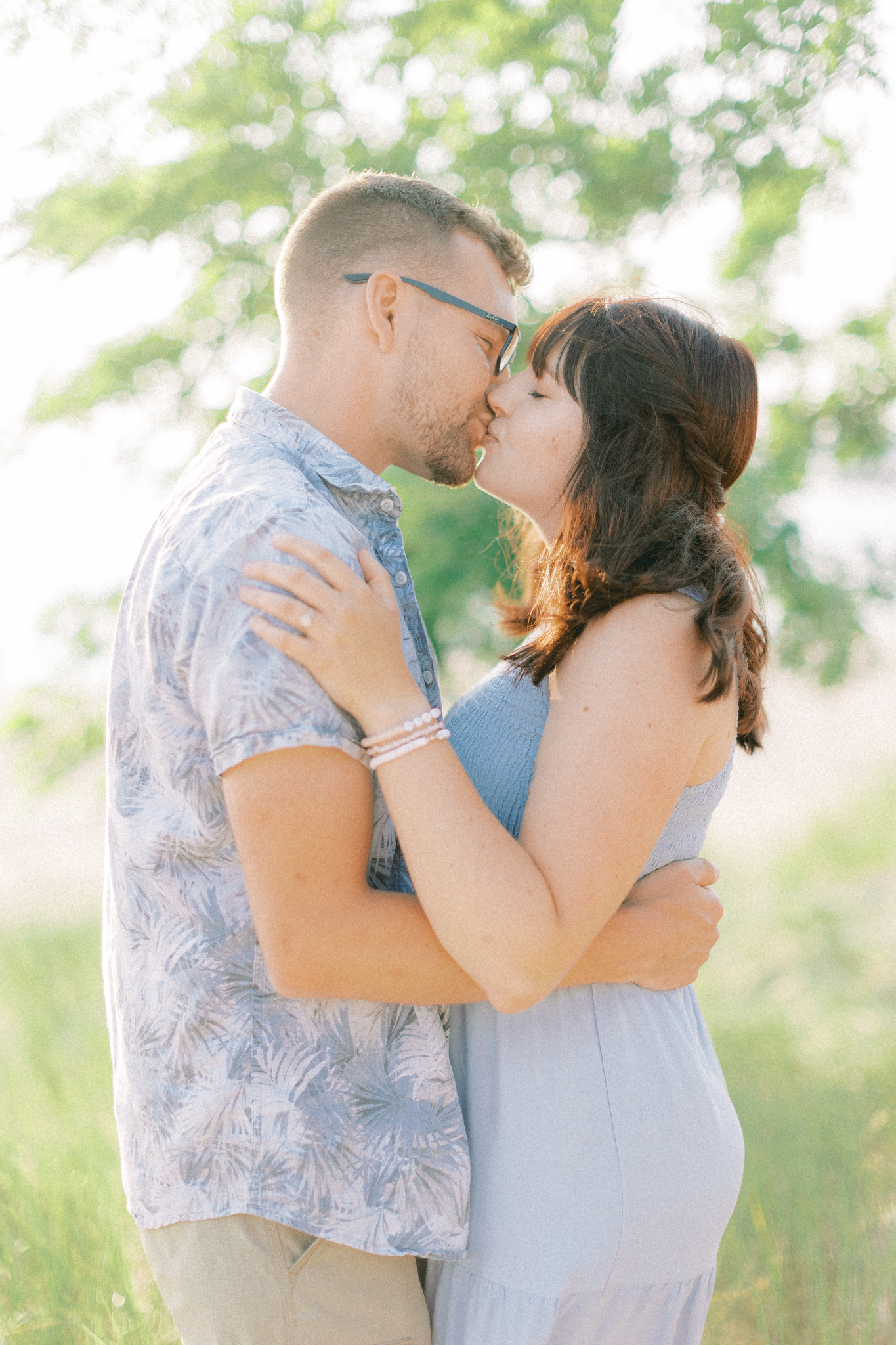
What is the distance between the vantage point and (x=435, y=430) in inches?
85.9

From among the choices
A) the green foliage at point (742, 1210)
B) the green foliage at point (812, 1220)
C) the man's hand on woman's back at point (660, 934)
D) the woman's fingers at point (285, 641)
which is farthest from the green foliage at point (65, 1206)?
the woman's fingers at point (285, 641)

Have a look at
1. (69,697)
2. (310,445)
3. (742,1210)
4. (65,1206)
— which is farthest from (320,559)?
(69,697)

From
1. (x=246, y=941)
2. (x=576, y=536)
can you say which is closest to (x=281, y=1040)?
(x=246, y=941)

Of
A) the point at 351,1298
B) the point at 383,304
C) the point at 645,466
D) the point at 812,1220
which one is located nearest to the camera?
the point at 351,1298

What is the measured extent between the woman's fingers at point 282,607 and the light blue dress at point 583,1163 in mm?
469

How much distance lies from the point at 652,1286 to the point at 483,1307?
273mm

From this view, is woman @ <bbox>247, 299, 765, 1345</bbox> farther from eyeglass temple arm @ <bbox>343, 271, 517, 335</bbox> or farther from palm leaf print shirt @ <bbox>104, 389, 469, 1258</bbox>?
eyeglass temple arm @ <bbox>343, 271, 517, 335</bbox>

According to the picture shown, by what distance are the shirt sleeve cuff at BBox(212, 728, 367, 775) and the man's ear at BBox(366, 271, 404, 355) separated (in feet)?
3.27

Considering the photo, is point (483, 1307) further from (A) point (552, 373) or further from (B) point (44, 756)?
(B) point (44, 756)

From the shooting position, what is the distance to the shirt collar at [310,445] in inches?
68.4

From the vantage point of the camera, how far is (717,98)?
410cm

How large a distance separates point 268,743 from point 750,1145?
317 centimetres

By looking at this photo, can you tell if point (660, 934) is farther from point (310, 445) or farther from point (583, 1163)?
point (310, 445)

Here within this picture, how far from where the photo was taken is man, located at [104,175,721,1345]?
1.38m
